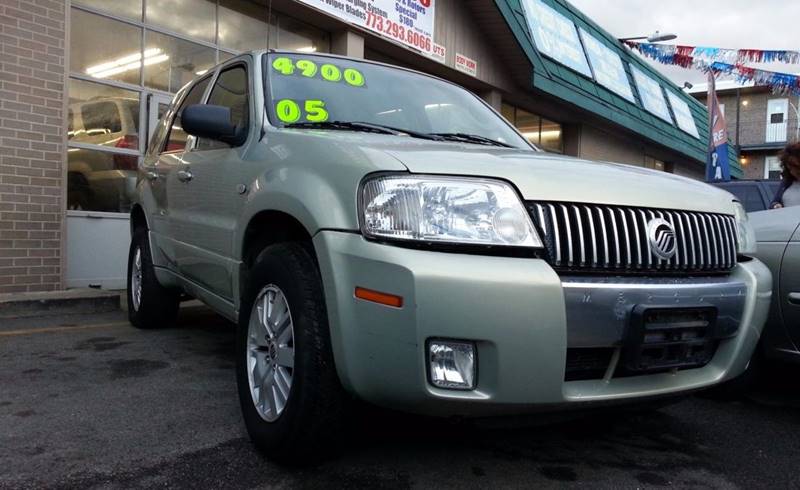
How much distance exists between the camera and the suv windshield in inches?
118

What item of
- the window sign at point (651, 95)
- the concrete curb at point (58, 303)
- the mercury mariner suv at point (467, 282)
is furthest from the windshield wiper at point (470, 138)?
the window sign at point (651, 95)

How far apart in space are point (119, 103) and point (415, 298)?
6.63 meters

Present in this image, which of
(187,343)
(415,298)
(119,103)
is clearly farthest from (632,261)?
(119,103)

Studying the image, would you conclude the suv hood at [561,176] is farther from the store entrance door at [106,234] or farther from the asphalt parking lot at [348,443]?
the store entrance door at [106,234]

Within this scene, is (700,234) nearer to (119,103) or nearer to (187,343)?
(187,343)

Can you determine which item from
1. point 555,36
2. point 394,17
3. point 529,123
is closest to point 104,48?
point 394,17

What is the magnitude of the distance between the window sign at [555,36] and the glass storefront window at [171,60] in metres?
6.30

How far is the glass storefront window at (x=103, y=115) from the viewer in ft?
22.3

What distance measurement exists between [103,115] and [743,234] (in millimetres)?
6712

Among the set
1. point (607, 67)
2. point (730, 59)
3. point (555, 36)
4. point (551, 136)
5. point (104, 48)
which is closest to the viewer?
point (104, 48)

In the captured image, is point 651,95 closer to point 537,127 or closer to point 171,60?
point 537,127

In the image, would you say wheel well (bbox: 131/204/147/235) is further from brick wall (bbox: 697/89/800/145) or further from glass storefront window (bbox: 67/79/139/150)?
brick wall (bbox: 697/89/800/145)

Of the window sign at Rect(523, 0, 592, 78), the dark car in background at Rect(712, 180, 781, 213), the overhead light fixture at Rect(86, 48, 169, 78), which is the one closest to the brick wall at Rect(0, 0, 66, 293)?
the overhead light fixture at Rect(86, 48, 169, 78)

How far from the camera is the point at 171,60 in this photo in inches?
309
